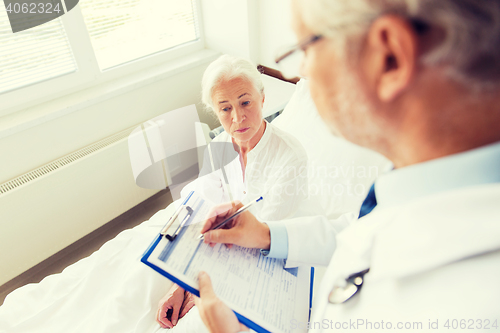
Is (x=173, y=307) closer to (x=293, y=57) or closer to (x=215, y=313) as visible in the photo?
(x=215, y=313)

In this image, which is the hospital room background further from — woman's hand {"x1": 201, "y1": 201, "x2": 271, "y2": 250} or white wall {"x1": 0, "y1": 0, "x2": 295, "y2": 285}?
woman's hand {"x1": 201, "y1": 201, "x2": 271, "y2": 250}

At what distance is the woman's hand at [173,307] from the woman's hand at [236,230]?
387 mm

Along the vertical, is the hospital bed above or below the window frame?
A: below

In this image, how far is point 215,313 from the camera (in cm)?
60

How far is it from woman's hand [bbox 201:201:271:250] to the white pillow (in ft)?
1.66

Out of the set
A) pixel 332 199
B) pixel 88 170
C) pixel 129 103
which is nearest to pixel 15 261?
pixel 88 170

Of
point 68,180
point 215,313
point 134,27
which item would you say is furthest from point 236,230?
point 134,27

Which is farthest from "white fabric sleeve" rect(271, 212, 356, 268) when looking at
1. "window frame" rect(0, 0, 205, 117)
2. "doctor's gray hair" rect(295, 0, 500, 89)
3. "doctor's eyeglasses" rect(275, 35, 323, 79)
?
"window frame" rect(0, 0, 205, 117)

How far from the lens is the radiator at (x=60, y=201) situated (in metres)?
1.40

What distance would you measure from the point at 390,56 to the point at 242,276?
22.9 inches

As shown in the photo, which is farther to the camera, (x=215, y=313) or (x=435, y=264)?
(x=215, y=313)

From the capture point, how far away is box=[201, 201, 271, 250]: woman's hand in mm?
707

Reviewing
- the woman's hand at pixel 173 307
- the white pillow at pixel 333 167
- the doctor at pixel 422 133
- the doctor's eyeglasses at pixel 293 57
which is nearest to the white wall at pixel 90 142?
the white pillow at pixel 333 167

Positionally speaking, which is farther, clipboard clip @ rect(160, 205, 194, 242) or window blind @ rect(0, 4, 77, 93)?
window blind @ rect(0, 4, 77, 93)
